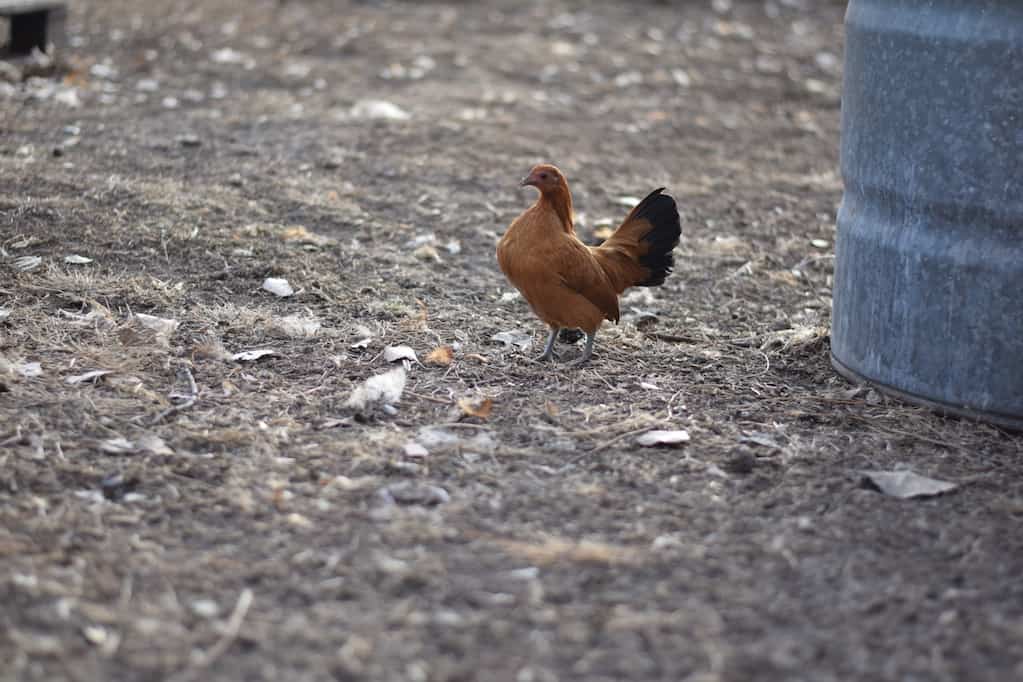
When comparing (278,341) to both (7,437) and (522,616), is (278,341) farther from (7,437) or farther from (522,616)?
(522,616)

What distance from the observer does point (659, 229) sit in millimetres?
4227

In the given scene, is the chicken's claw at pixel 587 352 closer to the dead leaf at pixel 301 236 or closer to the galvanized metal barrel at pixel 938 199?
the galvanized metal barrel at pixel 938 199

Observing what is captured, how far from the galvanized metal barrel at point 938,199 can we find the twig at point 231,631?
2.19 meters

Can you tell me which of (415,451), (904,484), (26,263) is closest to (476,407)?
(415,451)

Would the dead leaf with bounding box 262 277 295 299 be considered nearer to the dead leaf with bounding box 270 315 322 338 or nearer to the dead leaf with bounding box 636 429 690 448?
the dead leaf with bounding box 270 315 322 338

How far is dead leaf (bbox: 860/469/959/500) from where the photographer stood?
3.09 m

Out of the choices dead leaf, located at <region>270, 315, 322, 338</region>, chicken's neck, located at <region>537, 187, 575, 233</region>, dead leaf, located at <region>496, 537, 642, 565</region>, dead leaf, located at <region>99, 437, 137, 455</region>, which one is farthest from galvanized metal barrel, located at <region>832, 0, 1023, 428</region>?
dead leaf, located at <region>99, 437, 137, 455</region>

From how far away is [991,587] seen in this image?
265 centimetres

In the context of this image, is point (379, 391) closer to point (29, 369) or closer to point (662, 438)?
point (662, 438)

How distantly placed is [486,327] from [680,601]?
201cm

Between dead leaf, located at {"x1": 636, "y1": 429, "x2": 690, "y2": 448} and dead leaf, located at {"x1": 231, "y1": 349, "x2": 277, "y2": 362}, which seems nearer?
dead leaf, located at {"x1": 636, "y1": 429, "x2": 690, "y2": 448}

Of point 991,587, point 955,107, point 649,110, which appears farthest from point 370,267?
point 649,110

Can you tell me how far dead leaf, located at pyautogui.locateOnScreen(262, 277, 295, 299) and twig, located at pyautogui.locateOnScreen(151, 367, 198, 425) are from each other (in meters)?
0.91

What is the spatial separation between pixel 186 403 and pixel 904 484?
2.08m
